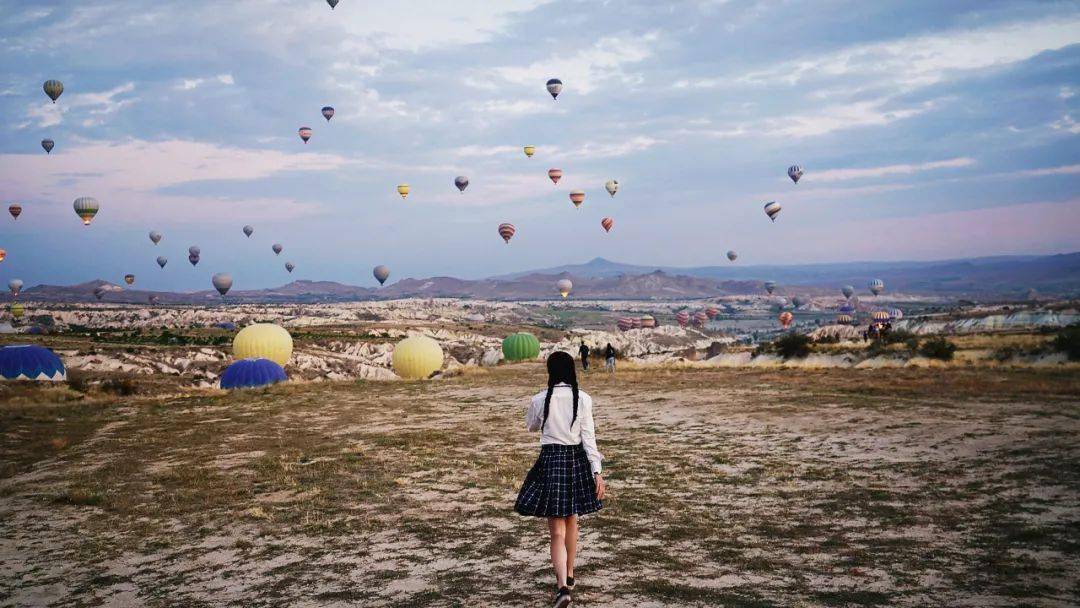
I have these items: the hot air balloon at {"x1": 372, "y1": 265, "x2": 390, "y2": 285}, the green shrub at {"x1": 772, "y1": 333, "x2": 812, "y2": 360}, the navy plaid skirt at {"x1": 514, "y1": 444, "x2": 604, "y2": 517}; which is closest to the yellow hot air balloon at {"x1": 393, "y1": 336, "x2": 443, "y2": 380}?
the green shrub at {"x1": 772, "y1": 333, "x2": 812, "y2": 360}

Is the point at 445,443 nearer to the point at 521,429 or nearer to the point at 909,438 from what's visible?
the point at 521,429

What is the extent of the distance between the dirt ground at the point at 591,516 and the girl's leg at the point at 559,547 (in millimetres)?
389

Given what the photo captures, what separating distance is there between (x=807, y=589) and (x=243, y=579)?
631 centimetres

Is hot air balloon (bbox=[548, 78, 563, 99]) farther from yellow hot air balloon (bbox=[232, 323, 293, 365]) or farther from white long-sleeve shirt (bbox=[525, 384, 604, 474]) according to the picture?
white long-sleeve shirt (bbox=[525, 384, 604, 474])

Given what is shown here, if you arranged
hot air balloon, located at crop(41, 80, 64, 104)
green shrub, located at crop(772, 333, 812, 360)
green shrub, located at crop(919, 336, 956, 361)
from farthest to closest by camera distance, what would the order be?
hot air balloon, located at crop(41, 80, 64, 104) → green shrub, located at crop(772, 333, 812, 360) → green shrub, located at crop(919, 336, 956, 361)

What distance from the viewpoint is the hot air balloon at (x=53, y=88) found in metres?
78.2

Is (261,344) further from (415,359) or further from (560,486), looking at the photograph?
(560,486)

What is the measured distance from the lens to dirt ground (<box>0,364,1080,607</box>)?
791cm

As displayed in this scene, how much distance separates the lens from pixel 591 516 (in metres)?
10.9

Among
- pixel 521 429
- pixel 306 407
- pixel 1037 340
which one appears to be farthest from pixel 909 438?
pixel 1037 340

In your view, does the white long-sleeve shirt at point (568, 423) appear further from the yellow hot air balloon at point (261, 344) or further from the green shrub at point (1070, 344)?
the yellow hot air balloon at point (261, 344)

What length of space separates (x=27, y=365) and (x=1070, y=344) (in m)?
57.9

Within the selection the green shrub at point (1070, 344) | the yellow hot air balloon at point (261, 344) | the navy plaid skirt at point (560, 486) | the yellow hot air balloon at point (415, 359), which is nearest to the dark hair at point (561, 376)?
the navy plaid skirt at point (560, 486)

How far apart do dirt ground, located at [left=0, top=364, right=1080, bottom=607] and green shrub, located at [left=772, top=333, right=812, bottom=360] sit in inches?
944
